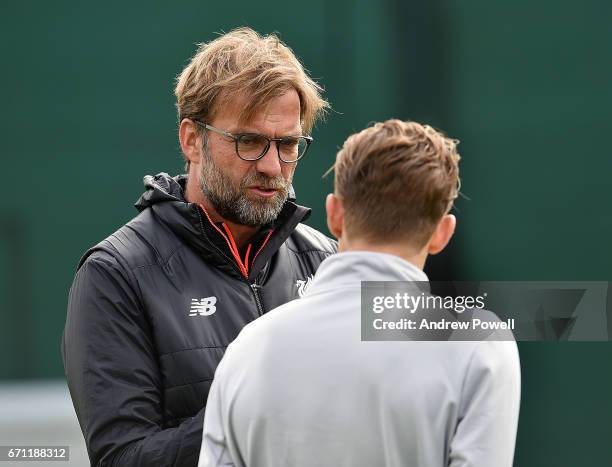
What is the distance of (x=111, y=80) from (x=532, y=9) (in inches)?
81.7

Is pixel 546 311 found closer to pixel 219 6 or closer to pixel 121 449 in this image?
pixel 121 449

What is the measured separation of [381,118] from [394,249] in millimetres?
3463

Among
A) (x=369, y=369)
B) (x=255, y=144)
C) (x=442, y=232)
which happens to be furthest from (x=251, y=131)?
(x=369, y=369)

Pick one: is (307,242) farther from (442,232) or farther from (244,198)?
(442,232)

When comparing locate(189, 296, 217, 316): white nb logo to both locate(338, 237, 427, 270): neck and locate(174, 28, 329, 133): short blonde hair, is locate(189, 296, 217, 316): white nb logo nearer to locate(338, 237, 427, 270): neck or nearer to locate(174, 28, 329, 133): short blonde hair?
locate(174, 28, 329, 133): short blonde hair

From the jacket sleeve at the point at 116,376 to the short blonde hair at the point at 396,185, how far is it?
58cm

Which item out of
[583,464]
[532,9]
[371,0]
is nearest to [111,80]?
[371,0]

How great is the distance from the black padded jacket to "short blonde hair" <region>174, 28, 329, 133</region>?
8.6 inches

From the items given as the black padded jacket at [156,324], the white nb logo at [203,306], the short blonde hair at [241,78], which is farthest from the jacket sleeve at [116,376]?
the short blonde hair at [241,78]

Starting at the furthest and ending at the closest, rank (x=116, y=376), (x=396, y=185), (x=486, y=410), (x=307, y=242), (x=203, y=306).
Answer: (x=307, y=242), (x=203, y=306), (x=116, y=376), (x=396, y=185), (x=486, y=410)

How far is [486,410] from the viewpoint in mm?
1408

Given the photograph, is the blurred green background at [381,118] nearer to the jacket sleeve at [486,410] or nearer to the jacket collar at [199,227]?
A: the jacket collar at [199,227]

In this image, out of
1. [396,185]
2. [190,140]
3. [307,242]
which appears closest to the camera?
[396,185]

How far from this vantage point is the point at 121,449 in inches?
76.4
